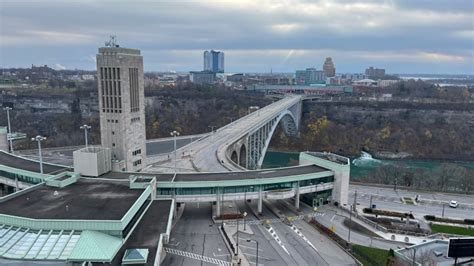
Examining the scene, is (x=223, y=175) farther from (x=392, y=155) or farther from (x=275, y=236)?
(x=392, y=155)

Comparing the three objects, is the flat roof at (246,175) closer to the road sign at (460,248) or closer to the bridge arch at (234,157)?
the road sign at (460,248)

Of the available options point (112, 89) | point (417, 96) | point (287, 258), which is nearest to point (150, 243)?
point (287, 258)

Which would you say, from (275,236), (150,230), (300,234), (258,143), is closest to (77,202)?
(150,230)

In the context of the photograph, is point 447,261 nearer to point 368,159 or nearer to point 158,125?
point 368,159

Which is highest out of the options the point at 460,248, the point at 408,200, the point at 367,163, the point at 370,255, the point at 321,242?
the point at 460,248

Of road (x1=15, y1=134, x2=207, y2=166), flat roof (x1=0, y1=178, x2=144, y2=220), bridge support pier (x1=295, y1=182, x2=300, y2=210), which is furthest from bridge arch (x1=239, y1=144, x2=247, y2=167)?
flat roof (x1=0, y1=178, x2=144, y2=220)
